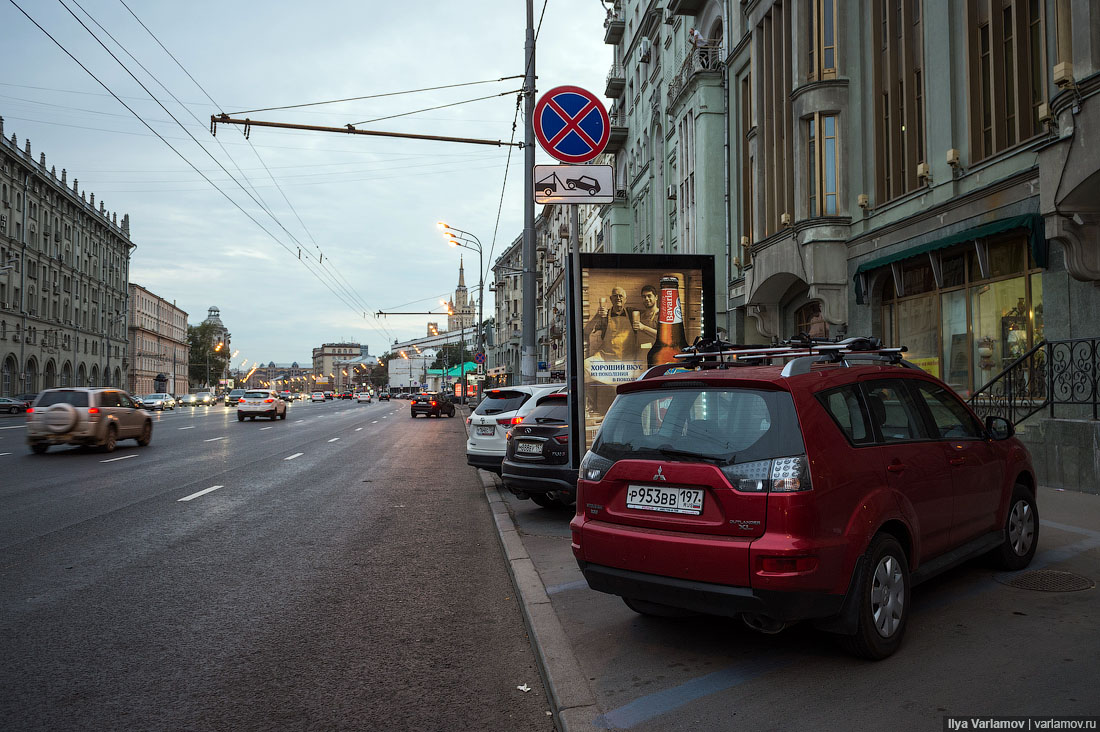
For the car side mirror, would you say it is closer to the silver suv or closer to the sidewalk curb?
the sidewalk curb

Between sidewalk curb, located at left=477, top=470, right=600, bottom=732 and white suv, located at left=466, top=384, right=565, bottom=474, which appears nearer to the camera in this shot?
sidewalk curb, located at left=477, top=470, right=600, bottom=732

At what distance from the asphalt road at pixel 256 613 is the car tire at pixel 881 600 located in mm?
1739

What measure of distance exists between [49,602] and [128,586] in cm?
59

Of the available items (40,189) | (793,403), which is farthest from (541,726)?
(40,189)

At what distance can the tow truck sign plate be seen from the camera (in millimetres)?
7012

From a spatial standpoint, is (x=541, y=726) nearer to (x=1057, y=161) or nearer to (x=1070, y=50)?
(x=1057, y=161)

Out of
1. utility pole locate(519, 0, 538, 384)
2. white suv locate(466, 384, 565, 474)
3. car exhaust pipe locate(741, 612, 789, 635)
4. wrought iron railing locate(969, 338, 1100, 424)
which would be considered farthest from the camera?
utility pole locate(519, 0, 538, 384)

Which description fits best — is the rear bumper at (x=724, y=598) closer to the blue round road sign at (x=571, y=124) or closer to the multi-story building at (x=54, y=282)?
the blue round road sign at (x=571, y=124)

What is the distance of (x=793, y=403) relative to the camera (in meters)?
4.15

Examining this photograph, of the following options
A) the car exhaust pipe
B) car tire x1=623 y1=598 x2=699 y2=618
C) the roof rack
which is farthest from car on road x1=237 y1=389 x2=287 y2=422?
the car exhaust pipe

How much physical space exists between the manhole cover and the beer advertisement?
214 inches

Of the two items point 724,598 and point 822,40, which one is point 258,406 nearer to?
point 822,40

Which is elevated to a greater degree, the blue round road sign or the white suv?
the blue round road sign

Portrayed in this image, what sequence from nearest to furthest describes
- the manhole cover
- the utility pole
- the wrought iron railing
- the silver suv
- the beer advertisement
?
the manhole cover
the wrought iron railing
the beer advertisement
the utility pole
the silver suv
